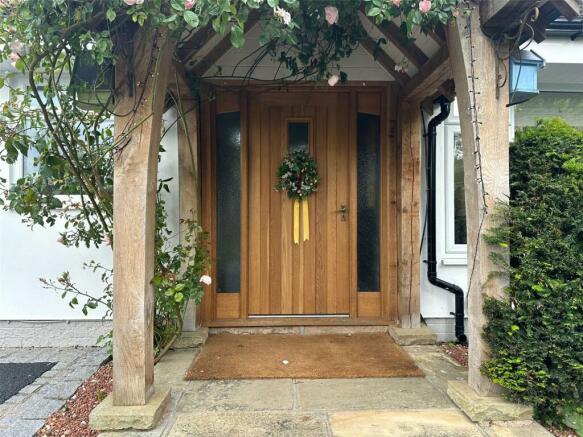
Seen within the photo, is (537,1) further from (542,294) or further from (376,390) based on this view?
(376,390)

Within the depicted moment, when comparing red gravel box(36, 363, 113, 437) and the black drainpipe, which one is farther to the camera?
the black drainpipe

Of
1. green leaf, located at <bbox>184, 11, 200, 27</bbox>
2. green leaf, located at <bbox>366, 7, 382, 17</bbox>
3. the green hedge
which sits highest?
green leaf, located at <bbox>366, 7, 382, 17</bbox>

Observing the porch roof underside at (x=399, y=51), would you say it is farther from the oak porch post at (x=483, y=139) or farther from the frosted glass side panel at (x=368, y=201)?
the frosted glass side panel at (x=368, y=201)

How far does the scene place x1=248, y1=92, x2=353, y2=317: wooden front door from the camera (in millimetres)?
3631

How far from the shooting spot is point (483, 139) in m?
2.13

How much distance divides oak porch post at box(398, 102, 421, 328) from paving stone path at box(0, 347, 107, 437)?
263 cm

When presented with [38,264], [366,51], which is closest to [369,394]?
[366,51]

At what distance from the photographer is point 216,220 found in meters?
3.59

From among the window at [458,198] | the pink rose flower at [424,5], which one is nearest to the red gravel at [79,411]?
the pink rose flower at [424,5]

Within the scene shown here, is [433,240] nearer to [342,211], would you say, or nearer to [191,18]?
[342,211]

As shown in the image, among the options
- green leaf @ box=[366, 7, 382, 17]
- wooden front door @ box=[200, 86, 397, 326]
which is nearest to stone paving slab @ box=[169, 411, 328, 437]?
wooden front door @ box=[200, 86, 397, 326]

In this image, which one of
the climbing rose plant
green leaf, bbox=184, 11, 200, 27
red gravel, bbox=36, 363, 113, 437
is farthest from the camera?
red gravel, bbox=36, 363, 113, 437

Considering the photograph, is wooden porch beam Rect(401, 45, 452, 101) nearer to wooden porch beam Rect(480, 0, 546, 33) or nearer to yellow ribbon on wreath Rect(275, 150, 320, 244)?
wooden porch beam Rect(480, 0, 546, 33)

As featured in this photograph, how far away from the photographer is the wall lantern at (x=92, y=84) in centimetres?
213
